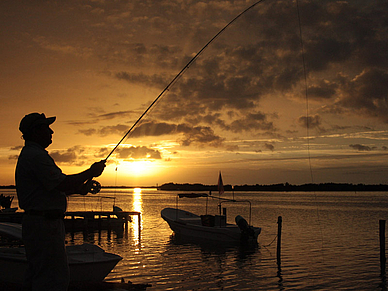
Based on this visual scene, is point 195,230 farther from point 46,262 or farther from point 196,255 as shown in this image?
point 46,262

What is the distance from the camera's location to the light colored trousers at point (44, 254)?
407cm

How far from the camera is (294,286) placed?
14367 millimetres

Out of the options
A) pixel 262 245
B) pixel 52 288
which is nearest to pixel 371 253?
pixel 262 245

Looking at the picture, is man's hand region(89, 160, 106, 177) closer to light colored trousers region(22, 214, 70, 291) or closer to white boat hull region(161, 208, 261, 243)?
light colored trousers region(22, 214, 70, 291)

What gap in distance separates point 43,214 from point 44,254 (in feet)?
1.40

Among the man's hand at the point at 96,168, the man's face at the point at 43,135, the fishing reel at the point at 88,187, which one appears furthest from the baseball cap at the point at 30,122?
the fishing reel at the point at 88,187

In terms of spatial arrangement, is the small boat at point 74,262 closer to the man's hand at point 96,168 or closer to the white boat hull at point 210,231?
the man's hand at point 96,168

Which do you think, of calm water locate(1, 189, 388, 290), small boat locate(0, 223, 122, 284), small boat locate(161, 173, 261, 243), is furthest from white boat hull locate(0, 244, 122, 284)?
small boat locate(161, 173, 261, 243)

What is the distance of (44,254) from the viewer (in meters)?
4.06

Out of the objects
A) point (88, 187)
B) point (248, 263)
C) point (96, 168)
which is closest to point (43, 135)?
point (96, 168)

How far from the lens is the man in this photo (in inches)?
160

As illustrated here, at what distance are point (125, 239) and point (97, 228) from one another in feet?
13.3

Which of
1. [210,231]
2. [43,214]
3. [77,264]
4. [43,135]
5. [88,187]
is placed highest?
[43,135]

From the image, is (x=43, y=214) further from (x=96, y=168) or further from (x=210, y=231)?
(x=210, y=231)
